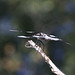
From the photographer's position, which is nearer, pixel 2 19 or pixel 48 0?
pixel 48 0

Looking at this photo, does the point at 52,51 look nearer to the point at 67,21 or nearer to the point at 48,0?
the point at 67,21

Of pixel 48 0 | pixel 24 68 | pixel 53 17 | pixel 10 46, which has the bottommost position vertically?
pixel 24 68

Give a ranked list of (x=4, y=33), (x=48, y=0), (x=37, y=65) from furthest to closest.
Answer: (x=37, y=65) < (x=4, y=33) < (x=48, y=0)

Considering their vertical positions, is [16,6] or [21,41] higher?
[16,6]

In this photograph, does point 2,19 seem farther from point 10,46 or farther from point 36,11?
point 36,11

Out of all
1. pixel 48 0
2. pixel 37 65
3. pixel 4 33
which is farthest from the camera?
pixel 37 65

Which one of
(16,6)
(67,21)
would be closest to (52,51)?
(67,21)

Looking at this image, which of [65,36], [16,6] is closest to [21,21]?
[16,6]
